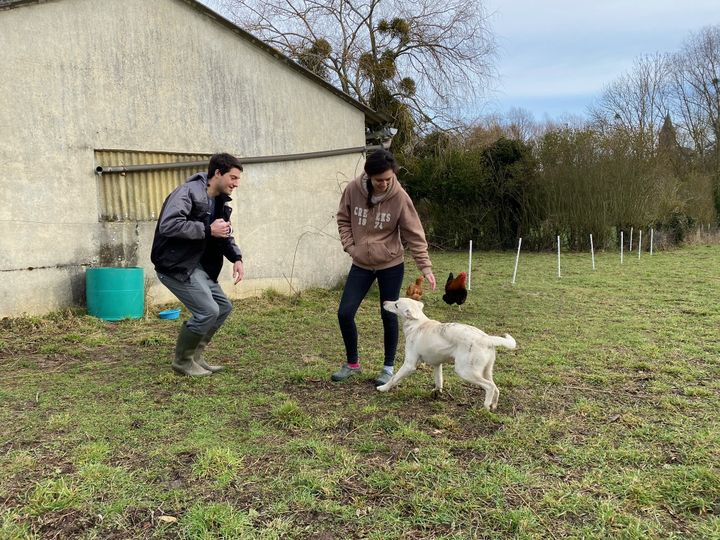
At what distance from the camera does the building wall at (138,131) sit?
6.45 meters

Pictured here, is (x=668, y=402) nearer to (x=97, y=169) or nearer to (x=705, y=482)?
(x=705, y=482)

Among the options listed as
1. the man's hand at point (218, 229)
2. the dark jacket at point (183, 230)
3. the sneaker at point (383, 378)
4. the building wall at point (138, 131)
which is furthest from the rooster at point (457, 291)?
the man's hand at point (218, 229)

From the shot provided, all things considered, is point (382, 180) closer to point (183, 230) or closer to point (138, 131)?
point (183, 230)

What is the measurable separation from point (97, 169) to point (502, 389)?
604cm

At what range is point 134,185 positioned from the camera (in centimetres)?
745

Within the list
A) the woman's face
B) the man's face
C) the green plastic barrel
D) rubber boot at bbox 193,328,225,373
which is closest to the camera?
the woman's face

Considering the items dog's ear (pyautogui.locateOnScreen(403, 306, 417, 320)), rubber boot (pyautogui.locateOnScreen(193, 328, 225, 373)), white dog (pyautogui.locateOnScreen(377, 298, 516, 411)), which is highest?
dog's ear (pyautogui.locateOnScreen(403, 306, 417, 320))

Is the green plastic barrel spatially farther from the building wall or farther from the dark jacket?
the dark jacket

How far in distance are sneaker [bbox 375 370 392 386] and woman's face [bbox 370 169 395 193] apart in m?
1.55

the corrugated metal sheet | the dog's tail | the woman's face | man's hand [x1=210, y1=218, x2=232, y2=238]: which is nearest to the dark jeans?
the woman's face

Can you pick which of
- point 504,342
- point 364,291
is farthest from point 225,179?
point 504,342

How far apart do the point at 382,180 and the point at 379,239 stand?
49 cm

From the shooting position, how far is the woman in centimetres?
426

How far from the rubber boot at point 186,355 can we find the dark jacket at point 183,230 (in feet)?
1.79
